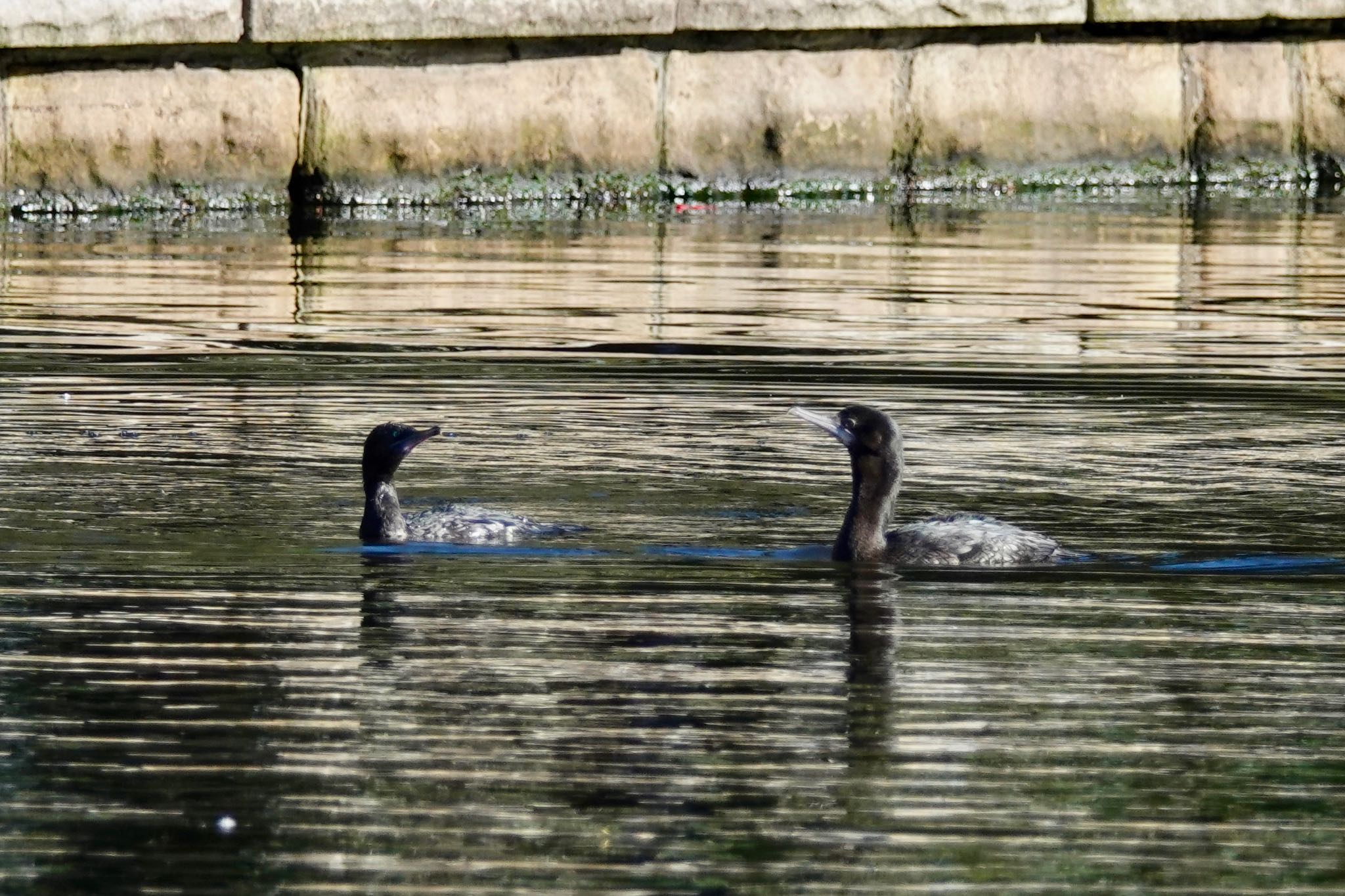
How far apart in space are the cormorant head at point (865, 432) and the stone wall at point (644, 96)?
10.0 m

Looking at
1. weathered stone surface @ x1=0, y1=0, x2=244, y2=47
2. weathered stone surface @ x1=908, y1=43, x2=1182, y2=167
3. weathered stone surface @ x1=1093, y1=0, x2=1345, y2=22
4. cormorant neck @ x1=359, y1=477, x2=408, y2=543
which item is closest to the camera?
cormorant neck @ x1=359, y1=477, x2=408, y2=543

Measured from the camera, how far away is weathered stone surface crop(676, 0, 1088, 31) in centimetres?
1741

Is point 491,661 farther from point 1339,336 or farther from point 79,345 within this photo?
point 1339,336

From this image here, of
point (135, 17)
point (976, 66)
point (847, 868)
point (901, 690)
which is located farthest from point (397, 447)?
point (976, 66)

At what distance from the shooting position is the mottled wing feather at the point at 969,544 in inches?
263

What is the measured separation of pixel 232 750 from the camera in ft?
15.3

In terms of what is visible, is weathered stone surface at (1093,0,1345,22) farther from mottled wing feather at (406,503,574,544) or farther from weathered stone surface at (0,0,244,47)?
mottled wing feather at (406,503,574,544)

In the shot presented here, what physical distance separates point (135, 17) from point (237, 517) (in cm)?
972

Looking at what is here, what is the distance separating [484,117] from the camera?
1753 centimetres

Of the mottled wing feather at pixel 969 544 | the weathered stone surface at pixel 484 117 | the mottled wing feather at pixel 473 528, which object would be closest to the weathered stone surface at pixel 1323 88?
the weathered stone surface at pixel 484 117

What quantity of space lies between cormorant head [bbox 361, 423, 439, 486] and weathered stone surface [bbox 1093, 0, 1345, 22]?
1147 cm

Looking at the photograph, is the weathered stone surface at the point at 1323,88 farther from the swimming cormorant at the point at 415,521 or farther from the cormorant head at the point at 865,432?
the swimming cormorant at the point at 415,521

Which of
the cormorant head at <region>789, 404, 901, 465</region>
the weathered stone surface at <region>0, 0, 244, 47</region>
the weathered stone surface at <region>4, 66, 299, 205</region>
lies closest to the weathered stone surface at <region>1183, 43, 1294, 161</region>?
→ the weathered stone surface at <region>4, 66, 299, 205</region>

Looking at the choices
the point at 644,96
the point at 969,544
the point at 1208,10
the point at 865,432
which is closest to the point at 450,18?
the point at 644,96
